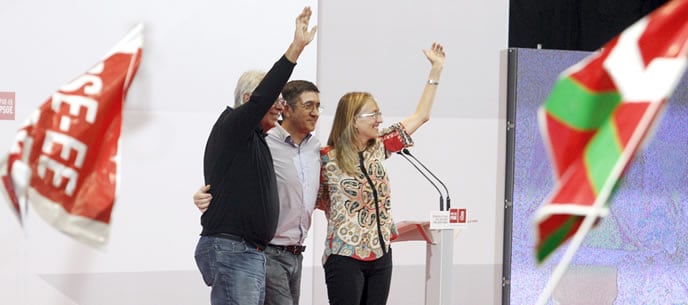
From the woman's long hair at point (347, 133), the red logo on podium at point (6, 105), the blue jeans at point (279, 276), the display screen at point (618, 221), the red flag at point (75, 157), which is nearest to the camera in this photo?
the red flag at point (75, 157)

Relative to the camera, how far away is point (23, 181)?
2205mm

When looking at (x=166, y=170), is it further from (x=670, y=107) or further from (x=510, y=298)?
(x=670, y=107)

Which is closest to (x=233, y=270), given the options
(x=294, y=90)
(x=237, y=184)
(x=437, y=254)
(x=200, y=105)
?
(x=237, y=184)

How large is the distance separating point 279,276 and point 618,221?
2.66 meters

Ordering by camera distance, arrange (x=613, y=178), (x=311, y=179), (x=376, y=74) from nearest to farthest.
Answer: (x=613, y=178)
(x=311, y=179)
(x=376, y=74)

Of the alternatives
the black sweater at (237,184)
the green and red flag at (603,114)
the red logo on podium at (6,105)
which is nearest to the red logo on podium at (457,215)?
the black sweater at (237,184)

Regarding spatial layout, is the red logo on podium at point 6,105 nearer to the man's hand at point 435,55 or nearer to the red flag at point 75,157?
the man's hand at point 435,55

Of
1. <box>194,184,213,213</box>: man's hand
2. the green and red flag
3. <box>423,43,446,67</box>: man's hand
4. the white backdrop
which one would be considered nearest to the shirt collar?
<box>194,184,213,213</box>: man's hand

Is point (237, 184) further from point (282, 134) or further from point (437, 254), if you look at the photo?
point (437, 254)

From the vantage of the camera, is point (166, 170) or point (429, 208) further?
point (429, 208)

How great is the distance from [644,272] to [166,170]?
262 centimetres

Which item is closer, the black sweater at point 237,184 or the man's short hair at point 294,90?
the black sweater at point 237,184

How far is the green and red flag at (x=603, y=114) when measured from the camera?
5.94 ft

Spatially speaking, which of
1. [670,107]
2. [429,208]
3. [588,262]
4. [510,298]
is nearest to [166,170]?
[429,208]
